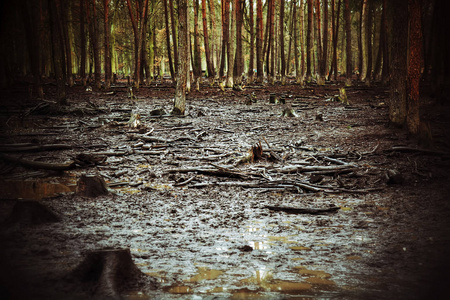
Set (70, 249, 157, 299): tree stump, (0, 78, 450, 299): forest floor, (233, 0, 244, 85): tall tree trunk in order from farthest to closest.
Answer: (233, 0, 244, 85): tall tree trunk → (0, 78, 450, 299): forest floor → (70, 249, 157, 299): tree stump

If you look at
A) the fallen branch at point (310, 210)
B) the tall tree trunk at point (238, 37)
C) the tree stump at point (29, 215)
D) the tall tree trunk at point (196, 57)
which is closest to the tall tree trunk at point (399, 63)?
the fallen branch at point (310, 210)

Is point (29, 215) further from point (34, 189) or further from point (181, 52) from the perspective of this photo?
point (181, 52)

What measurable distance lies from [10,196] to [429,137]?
8458mm

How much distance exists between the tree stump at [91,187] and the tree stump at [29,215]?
47.5 inches

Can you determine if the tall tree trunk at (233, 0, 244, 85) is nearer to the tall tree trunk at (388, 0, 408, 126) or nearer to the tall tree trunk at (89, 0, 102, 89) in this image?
the tall tree trunk at (89, 0, 102, 89)

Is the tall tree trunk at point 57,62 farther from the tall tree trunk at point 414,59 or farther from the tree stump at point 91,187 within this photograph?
the tall tree trunk at point 414,59

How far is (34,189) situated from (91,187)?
118 centimetres

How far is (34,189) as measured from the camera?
654cm

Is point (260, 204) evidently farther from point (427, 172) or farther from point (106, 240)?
point (427, 172)

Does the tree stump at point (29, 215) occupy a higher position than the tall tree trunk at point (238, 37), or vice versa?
the tall tree trunk at point (238, 37)

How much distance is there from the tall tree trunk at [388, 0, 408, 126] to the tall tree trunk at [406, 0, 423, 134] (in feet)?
2.35

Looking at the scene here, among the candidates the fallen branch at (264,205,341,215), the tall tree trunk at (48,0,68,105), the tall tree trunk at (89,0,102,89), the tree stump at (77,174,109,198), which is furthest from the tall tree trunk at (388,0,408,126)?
the tall tree trunk at (89,0,102,89)

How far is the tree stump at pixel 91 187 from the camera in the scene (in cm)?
614

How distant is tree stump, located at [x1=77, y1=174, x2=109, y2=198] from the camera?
6.14 m
